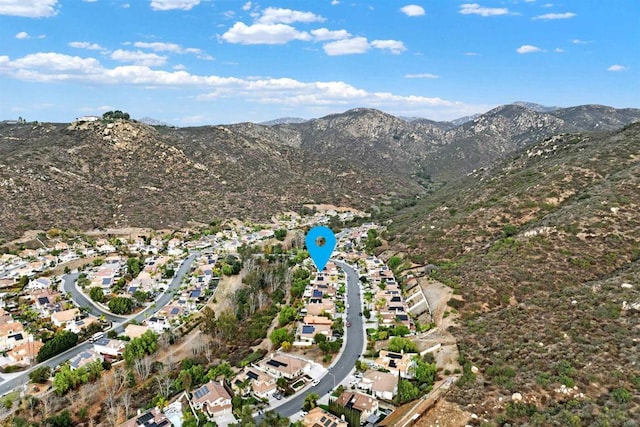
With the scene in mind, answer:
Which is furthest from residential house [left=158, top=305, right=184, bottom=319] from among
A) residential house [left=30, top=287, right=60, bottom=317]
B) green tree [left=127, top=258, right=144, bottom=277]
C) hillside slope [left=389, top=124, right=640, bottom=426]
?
hillside slope [left=389, top=124, right=640, bottom=426]

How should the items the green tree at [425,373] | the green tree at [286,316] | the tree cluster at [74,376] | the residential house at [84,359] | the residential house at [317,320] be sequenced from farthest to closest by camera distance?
the green tree at [286,316] < the residential house at [317,320] < the residential house at [84,359] < the tree cluster at [74,376] < the green tree at [425,373]

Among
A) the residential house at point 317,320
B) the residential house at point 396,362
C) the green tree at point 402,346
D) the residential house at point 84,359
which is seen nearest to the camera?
the residential house at point 396,362

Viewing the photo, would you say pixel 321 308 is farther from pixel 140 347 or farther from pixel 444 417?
pixel 444 417

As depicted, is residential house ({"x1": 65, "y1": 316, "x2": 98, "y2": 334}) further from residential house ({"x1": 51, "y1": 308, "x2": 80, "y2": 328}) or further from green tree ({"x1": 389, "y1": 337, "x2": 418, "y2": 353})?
green tree ({"x1": 389, "y1": 337, "x2": 418, "y2": 353})

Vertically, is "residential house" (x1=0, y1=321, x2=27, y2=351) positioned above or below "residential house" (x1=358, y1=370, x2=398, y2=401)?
below

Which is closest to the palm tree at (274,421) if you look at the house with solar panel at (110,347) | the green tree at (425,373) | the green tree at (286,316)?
the green tree at (425,373)

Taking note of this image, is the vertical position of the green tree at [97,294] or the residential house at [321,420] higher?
the residential house at [321,420]

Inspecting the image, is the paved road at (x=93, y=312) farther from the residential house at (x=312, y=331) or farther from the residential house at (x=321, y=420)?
the residential house at (x=321, y=420)
